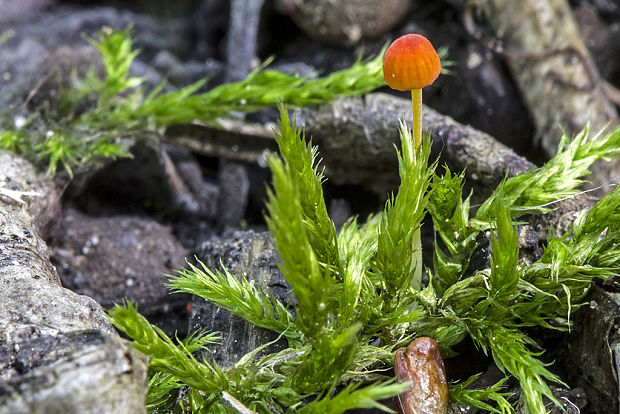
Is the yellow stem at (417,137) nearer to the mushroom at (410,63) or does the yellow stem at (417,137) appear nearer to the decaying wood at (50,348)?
the mushroom at (410,63)

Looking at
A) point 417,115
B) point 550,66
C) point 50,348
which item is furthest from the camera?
point 550,66

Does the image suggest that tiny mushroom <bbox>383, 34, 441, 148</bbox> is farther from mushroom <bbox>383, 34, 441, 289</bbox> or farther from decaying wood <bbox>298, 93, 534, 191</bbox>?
decaying wood <bbox>298, 93, 534, 191</bbox>

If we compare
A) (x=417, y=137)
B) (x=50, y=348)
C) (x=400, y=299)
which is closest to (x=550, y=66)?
(x=417, y=137)

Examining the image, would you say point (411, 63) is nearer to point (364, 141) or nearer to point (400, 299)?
point (400, 299)

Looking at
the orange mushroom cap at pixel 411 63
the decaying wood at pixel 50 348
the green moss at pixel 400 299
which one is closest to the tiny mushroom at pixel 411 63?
the orange mushroom cap at pixel 411 63

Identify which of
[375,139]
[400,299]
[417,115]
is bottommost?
[400,299]

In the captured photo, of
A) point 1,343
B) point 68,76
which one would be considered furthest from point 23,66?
point 1,343

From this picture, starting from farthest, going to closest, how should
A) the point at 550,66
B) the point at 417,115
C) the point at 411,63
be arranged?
the point at 550,66, the point at 417,115, the point at 411,63
